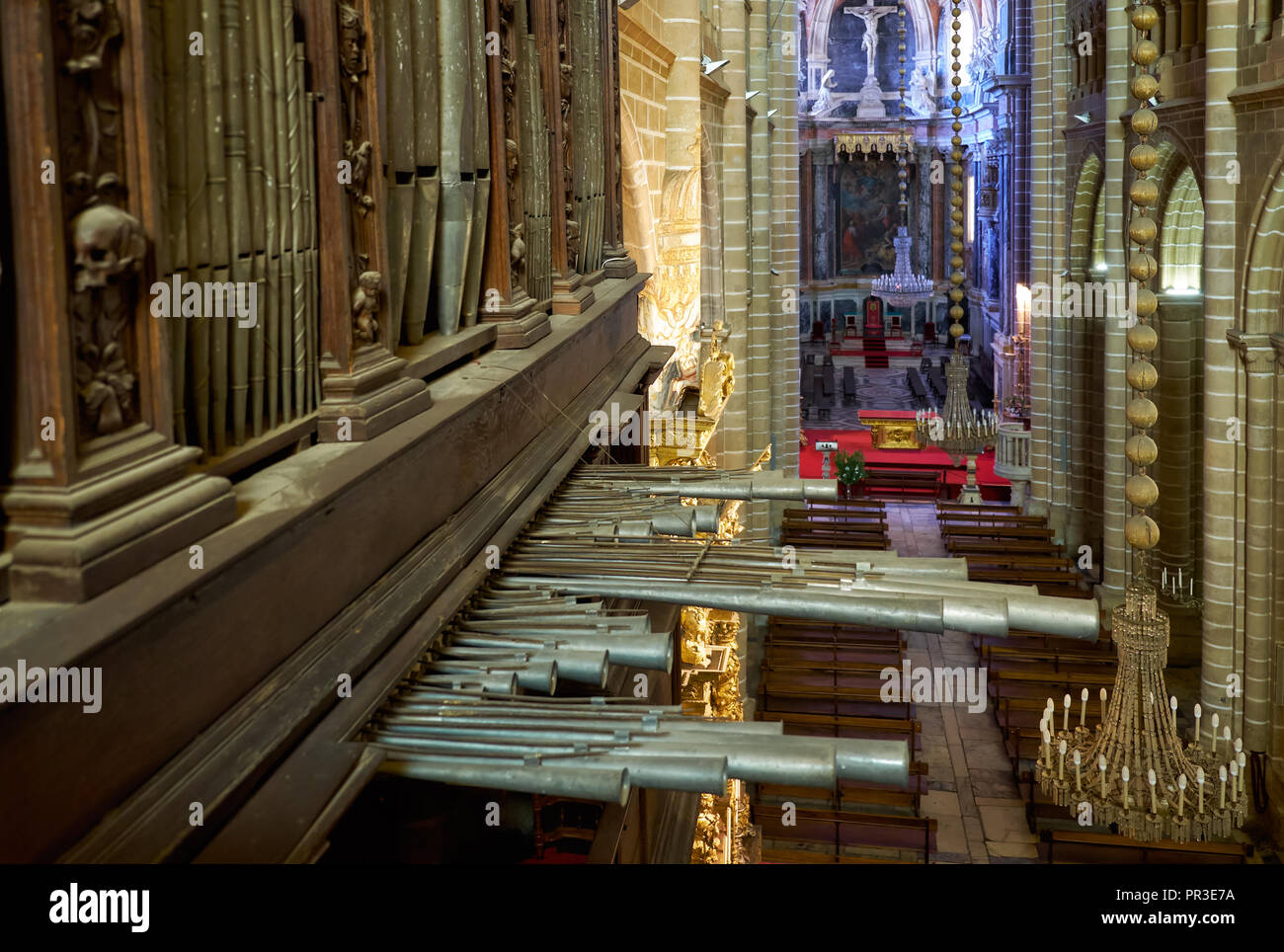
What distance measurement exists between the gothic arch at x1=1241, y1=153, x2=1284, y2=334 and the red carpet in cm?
1272

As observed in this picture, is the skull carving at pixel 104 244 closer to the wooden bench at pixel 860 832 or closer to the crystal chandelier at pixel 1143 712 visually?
the crystal chandelier at pixel 1143 712

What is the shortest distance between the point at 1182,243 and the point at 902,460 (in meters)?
11.3

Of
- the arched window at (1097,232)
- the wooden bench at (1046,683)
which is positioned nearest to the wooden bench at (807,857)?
the wooden bench at (1046,683)

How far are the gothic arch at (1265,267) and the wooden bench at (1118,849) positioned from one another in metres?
4.31

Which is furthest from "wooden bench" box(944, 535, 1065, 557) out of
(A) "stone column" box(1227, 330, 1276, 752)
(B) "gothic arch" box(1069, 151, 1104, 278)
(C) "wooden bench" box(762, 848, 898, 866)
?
(C) "wooden bench" box(762, 848, 898, 866)

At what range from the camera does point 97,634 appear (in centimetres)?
187

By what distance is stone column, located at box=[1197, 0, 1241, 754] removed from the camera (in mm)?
11742

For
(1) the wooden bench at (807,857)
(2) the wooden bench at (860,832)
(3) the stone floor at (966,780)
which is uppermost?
(2) the wooden bench at (860,832)

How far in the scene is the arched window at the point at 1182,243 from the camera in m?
15.2

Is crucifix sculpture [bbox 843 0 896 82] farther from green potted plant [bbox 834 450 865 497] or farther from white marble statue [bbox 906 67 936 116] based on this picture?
green potted plant [bbox 834 450 865 497]

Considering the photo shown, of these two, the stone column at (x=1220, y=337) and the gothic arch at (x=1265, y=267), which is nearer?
the gothic arch at (x=1265, y=267)

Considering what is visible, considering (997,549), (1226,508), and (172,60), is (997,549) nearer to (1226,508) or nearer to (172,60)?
(1226,508)

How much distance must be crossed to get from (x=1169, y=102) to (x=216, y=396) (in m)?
13.1

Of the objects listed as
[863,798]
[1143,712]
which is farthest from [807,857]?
[1143,712]
